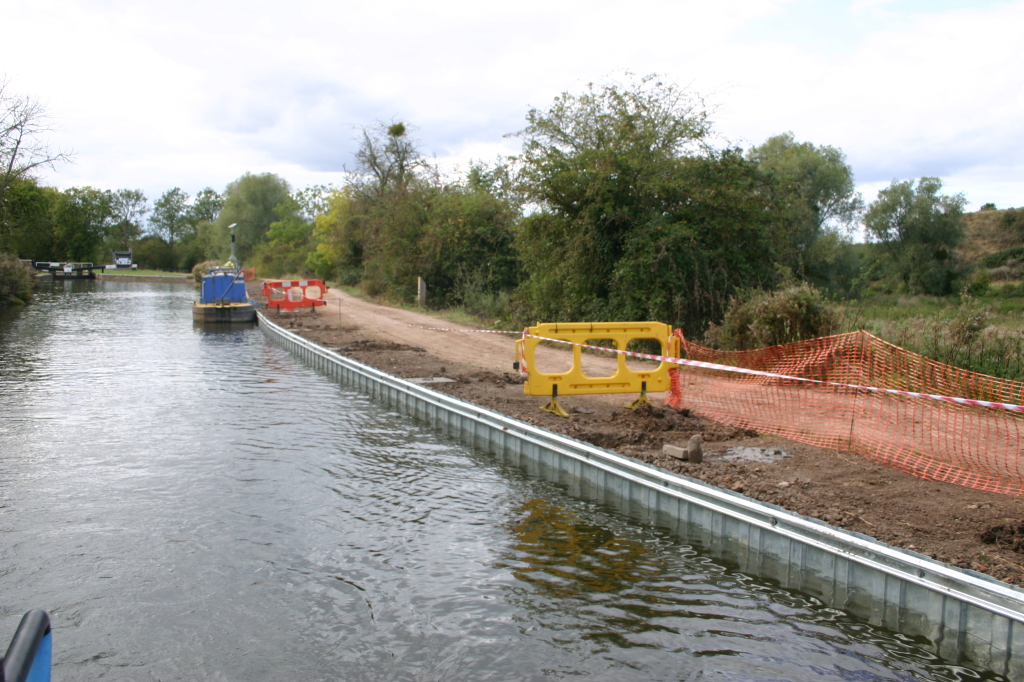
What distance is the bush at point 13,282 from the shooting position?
124 feet

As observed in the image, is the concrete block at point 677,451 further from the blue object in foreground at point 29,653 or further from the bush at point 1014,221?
the bush at point 1014,221

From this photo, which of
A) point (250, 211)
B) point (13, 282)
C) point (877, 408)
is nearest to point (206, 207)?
point (250, 211)

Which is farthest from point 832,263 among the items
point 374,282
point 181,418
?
point 181,418

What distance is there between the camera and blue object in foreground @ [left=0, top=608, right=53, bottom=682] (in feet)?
6.14

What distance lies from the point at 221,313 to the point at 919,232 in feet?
124

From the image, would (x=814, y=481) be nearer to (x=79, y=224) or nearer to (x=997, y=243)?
(x=997, y=243)

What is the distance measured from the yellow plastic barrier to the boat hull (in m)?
20.5

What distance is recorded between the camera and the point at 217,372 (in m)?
17.5

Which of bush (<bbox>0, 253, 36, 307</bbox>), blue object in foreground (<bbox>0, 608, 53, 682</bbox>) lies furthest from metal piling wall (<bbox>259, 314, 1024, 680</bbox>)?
bush (<bbox>0, 253, 36, 307</bbox>)

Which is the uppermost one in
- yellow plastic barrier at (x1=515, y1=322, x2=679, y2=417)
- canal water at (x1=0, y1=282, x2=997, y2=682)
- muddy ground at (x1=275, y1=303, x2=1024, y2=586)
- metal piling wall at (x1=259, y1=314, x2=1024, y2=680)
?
yellow plastic barrier at (x1=515, y1=322, x2=679, y2=417)

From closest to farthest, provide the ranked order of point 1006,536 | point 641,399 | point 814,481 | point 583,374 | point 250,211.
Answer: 1. point 1006,536
2. point 814,481
3. point 583,374
4. point 641,399
5. point 250,211

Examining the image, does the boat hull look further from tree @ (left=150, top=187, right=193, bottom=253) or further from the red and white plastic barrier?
tree @ (left=150, top=187, right=193, bottom=253)

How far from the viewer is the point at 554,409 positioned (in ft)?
36.4

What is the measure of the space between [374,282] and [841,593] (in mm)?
36394
